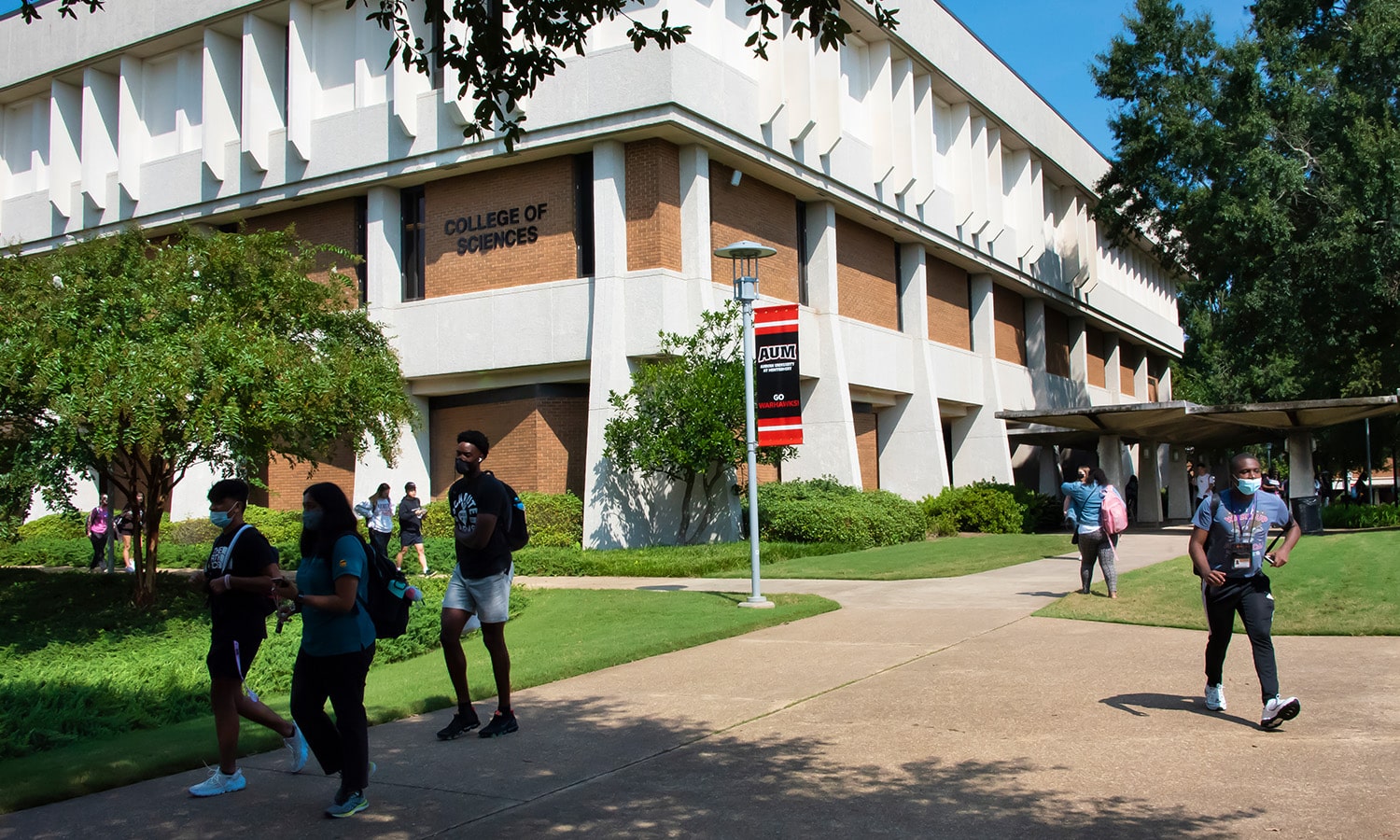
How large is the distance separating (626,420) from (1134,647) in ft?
45.8

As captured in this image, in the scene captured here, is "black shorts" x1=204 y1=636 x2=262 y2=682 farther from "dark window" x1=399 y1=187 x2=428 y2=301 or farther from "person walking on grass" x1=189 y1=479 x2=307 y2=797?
"dark window" x1=399 y1=187 x2=428 y2=301

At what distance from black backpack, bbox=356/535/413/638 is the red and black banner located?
29.0 feet

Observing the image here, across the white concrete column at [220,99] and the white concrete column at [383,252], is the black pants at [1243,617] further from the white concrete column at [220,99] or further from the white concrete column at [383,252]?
the white concrete column at [220,99]

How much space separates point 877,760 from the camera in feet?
21.2

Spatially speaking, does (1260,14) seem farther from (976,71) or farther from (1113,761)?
(1113,761)

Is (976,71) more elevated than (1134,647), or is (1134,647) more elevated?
(976,71)

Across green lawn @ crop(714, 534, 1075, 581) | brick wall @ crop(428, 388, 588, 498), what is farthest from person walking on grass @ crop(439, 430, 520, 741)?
brick wall @ crop(428, 388, 588, 498)

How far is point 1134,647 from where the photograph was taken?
1026 centimetres

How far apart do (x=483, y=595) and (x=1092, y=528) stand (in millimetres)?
9278

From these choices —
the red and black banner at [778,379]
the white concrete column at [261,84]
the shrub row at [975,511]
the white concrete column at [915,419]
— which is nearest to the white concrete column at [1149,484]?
the shrub row at [975,511]

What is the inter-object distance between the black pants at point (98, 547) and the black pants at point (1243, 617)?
21183 mm

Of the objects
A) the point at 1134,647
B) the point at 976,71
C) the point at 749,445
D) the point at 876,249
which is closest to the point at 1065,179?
the point at 976,71

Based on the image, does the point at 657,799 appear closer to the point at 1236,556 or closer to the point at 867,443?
the point at 1236,556

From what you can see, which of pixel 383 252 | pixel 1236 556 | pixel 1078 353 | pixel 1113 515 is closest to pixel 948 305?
pixel 1078 353
